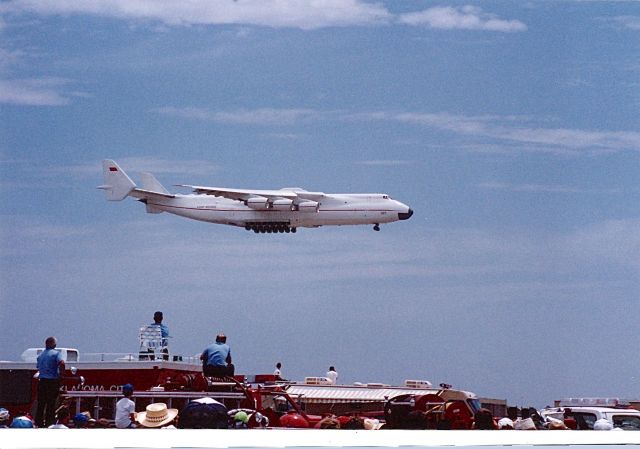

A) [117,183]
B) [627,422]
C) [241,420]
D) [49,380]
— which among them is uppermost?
[117,183]

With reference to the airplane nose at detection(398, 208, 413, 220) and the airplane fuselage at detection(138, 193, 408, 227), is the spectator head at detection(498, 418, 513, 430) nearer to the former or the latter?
the airplane fuselage at detection(138, 193, 408, 227)

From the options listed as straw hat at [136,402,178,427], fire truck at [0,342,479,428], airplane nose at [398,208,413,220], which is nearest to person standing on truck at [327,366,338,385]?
fire truck at [0,342,479,428]

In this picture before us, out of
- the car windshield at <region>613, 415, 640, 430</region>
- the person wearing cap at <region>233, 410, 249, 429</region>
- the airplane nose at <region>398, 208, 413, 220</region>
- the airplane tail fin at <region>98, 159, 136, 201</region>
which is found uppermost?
the airplane nose at <region>398, 208, 413, 220</region>

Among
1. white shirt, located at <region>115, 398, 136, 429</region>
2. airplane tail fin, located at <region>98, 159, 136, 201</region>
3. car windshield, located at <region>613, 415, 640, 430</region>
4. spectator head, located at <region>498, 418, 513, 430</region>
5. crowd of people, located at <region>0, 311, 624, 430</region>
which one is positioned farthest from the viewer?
airplane tail fin, located at <region>98, 159, 136, 201</region>

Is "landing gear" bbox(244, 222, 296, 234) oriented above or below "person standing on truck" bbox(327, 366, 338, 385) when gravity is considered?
above

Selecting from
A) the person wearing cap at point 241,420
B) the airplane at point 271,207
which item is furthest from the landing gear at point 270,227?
the person wearing cap at point 241,420

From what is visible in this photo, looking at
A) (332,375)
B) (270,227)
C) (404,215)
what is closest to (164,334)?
(332,375)

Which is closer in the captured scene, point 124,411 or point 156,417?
point 156,417

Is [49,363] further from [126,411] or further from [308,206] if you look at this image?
[308,206]
